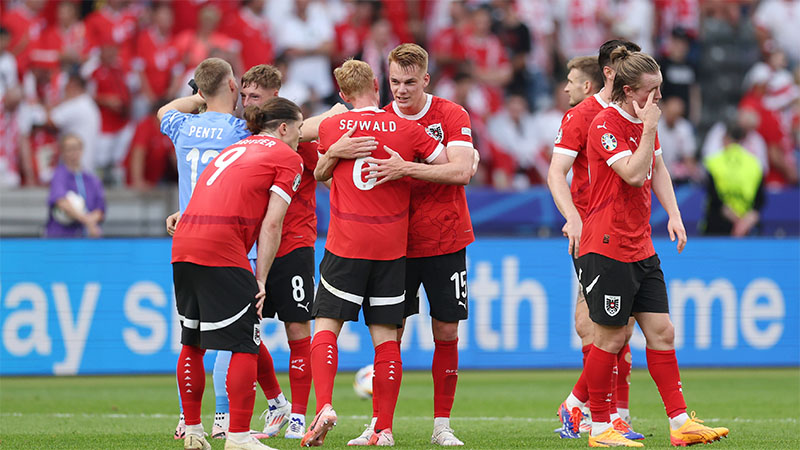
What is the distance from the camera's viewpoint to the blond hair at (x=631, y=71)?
7.04m

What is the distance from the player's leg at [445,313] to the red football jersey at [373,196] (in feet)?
1.24

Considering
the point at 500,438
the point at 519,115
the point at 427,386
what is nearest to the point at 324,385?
the point at 500,438

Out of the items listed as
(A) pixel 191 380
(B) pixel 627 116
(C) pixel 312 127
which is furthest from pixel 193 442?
(B) pixel 627 116

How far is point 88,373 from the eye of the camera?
40.6 feet

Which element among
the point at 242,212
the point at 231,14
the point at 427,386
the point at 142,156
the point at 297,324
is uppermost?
the point at 231,14

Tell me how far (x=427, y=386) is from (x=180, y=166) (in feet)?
17.4

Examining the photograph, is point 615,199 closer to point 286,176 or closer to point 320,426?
point 286,176

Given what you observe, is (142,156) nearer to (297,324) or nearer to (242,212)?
(297,324)

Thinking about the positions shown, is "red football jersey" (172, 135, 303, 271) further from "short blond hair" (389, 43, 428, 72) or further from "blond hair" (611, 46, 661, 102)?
"blond hair" (611, 46, 661, 102)

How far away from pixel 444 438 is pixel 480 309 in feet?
18.8

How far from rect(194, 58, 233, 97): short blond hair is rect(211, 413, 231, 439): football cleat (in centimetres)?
215

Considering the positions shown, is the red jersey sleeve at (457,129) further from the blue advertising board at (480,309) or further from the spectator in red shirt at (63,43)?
the spectator in red shirt at (63,43)

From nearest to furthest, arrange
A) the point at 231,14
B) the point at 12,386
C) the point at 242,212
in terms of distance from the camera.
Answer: the point at 242,212
the point at 12,386
the point at 231,14

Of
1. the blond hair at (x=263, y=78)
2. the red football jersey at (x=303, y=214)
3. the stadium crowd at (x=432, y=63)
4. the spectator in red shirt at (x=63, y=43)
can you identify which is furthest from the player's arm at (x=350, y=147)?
the spectator in red shirt at (x=63, y=43)
